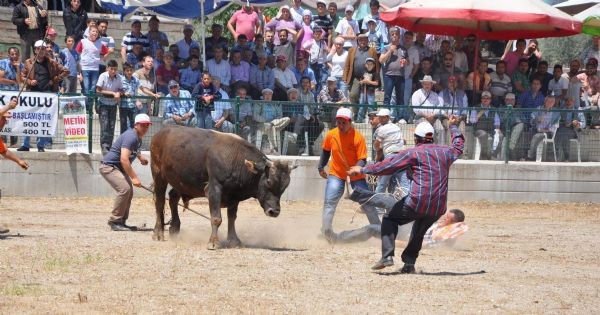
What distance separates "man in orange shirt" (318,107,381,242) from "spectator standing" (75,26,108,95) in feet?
26.2

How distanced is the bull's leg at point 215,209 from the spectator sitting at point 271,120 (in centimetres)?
616

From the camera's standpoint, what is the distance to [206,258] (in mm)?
13000

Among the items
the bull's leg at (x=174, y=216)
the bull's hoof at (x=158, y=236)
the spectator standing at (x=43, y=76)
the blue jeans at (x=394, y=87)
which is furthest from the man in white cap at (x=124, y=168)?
the blue jeans at (x=394, y=87)

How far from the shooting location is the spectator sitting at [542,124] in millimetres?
21109

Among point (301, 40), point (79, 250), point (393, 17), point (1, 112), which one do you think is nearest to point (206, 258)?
point (79, 250)

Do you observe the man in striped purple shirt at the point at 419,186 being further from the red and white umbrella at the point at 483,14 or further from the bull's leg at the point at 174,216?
the red and white umbrella at the point at 483,14

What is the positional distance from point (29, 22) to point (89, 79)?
71.1 inches

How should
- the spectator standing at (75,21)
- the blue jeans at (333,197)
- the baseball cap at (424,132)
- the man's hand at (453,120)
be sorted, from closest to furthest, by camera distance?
1. the baseball cap at (424,132)
2. the blue jeans at (333,197)
3. the man's hand at (453,120)
4. the spectator standing at (75,21)

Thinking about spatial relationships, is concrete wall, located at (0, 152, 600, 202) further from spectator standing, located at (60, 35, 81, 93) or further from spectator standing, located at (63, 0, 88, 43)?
spectator standing, located at (63, 0, 88, 43)

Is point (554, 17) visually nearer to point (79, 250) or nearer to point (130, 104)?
point (130, 104)

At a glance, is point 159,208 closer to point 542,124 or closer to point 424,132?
point 424,132

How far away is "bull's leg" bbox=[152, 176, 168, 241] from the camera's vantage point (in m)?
15.0

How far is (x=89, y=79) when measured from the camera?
21.6 meters

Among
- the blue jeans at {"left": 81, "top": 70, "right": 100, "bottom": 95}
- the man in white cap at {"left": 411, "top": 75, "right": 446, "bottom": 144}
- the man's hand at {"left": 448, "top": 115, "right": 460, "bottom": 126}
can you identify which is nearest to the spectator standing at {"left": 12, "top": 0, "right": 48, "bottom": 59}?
the blue jeans at {"left": 81, "top": 70, "right": 100, "bottom": 95}
